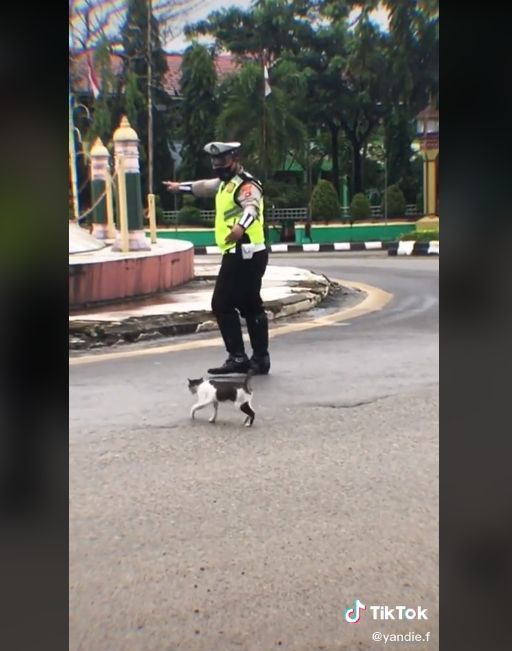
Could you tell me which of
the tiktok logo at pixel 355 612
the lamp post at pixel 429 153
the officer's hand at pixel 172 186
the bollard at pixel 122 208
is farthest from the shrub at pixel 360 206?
the tiktok logo at pixel 355 612

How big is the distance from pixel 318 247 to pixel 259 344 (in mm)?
285

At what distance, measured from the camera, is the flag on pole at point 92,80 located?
176 centimetres

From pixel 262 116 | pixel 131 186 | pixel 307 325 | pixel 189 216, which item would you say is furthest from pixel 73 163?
pixel 307 325

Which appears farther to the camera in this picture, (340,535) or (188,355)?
(188,355)

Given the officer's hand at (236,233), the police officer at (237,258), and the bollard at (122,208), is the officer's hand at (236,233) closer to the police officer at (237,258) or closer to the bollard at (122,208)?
the police officer at (237,258)

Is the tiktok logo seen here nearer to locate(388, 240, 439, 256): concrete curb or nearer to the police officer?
the police officer

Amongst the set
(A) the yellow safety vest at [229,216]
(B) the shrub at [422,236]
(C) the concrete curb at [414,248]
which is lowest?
(C) the concrete curb at [414,248]

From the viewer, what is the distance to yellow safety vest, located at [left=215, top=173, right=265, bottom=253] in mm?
1872

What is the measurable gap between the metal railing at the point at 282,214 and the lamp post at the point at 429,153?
7cm

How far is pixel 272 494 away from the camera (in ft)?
5.73
